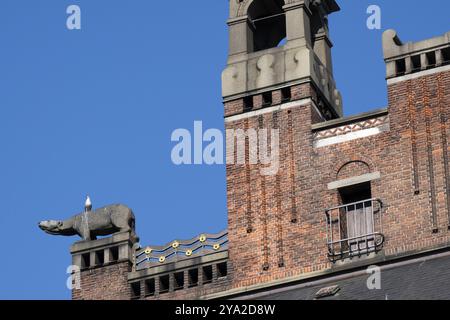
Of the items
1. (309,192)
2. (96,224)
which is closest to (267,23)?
(309,192)

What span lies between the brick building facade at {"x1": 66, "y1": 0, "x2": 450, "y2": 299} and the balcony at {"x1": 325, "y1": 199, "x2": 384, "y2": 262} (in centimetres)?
3

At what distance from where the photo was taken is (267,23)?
58.4m

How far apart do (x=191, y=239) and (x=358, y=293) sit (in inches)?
225

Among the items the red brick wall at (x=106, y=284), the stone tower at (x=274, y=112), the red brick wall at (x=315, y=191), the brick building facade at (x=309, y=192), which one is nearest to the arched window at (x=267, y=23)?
the stone tower at (x=274, y=112)

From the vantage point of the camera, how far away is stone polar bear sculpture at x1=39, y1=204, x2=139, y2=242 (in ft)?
180

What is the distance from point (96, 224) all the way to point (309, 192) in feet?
18.3

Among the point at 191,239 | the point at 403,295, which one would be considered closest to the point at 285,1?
the point at 191,239

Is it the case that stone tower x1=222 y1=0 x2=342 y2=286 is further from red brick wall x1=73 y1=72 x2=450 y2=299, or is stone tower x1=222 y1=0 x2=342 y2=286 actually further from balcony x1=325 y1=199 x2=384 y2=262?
balcony x1=325 y1=199 x2=384 y2=262

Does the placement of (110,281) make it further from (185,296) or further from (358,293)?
(358,293)

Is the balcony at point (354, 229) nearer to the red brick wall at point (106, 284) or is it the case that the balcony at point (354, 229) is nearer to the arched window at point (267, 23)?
the red brick wall at point (106, 284)
